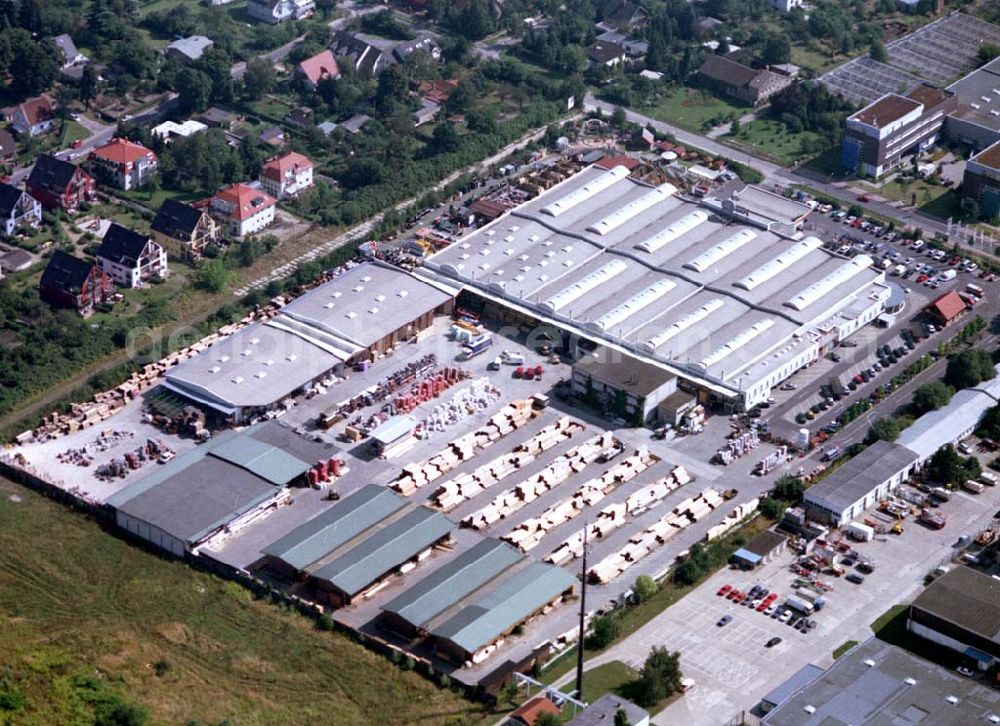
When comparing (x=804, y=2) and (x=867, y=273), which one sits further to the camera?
(x=804, y=2)

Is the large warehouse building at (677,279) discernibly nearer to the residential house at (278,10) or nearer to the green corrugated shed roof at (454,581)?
the green corrugated shed roof at (454,581)

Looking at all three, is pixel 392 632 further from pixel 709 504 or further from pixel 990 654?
pixel 990 654

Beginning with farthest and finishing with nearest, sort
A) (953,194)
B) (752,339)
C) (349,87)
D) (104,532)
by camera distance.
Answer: (349,87)
(953,194)
(752,339)
(104,532)

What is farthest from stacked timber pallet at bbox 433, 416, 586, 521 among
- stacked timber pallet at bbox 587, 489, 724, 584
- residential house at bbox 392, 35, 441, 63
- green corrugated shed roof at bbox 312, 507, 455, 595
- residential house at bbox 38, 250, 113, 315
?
residential house at bbox 392, 35, 441, 63

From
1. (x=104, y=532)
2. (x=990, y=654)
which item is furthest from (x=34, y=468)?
(x=990, y=654)

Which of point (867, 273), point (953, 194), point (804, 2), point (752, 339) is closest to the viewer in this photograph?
point (752, 339)

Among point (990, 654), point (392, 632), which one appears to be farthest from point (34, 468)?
point (990, 654)

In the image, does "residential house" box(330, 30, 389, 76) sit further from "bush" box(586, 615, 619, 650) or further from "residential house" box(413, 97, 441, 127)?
"bush" box(586, 615, 619, 650)
